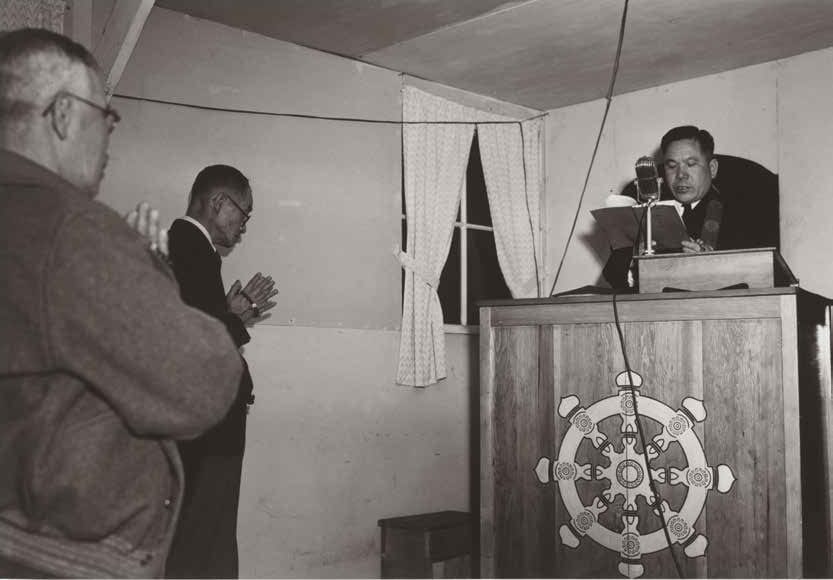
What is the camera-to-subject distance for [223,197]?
359 centimetres

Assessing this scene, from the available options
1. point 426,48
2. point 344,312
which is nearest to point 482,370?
point 344,312

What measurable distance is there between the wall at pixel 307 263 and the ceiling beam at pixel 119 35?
117 cm

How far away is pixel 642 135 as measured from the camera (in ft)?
18.9

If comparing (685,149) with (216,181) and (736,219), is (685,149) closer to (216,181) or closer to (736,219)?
(736,219)

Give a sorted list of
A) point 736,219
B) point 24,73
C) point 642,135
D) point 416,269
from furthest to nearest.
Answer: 1. point 642,135
2. point 416,269
3. point 736,219
4. point 24,73

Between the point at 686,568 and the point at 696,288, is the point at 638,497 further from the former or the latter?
the point at 696,288

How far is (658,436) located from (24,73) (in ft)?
7.69

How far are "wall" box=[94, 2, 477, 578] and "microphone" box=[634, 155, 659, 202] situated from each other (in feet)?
6.54

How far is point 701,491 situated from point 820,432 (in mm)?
629

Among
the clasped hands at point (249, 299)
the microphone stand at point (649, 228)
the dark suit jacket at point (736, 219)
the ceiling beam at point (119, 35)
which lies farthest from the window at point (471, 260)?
the ceiling beam at point (119, 35)

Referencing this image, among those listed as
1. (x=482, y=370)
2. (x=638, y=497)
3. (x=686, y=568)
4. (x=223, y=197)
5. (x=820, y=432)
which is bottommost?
(x=686, y=568)

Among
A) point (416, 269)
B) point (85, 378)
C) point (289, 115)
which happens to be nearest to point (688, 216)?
point (416, 269)

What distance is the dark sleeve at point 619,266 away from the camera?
13.8 feet

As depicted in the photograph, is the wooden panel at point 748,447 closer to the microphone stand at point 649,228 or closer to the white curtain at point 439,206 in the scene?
the microphone stand at point 649,228
